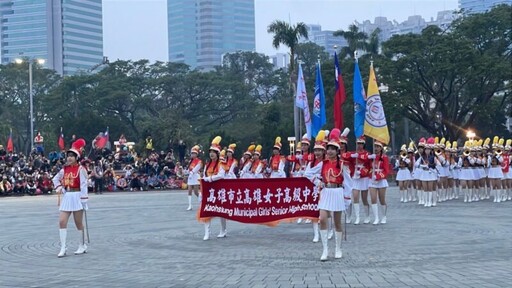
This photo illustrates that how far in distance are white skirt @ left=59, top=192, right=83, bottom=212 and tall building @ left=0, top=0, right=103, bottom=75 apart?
146 metres

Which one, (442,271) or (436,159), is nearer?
(442,271)

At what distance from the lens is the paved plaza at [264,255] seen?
10.3 m

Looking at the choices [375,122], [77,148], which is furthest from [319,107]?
[77,148]

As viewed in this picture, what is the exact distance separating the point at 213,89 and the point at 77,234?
56820 millimetres

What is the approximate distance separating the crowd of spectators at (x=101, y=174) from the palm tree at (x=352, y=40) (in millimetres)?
23127

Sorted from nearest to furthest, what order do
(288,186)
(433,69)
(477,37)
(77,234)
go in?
(288,186)
(77,234)
(433,69)
(477,37)

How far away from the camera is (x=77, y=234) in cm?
1727

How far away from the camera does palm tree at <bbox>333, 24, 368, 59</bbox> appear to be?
2491 inches

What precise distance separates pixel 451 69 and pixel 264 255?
38.7 m

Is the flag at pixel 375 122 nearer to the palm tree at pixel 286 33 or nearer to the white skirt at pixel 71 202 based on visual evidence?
the white skirt at pixel 71 202

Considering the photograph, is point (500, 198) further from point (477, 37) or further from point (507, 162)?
point (477, 37)

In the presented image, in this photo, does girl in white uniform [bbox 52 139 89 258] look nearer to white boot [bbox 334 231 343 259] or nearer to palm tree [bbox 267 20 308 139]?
white boot [bbox 334 231 343 259]

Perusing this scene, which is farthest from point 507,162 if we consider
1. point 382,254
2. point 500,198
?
point 382,254

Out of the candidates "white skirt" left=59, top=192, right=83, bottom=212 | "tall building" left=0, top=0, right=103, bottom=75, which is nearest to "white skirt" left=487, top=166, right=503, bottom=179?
"white skirt" left=59, top=192, right=83, bottom=212
